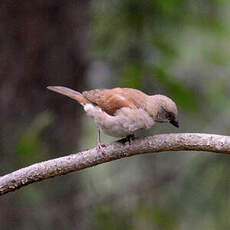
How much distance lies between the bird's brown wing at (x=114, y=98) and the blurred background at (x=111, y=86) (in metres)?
0.17

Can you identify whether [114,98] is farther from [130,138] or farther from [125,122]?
[130,138]

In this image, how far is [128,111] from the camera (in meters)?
4.70

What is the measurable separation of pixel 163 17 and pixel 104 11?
698 millimetres

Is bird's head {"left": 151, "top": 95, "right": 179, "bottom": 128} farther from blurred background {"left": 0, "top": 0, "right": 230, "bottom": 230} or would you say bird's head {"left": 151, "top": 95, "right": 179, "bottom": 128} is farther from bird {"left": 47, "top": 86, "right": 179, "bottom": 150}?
blurred background {"left": 0, "top": 0, "right": 230, "bottom": 230}

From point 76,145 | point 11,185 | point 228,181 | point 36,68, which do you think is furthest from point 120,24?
point 11,185

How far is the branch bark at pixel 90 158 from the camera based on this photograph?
3473 millimetres

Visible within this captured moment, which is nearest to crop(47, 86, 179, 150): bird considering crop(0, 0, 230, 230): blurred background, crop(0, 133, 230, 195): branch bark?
crop(0, 0, 230, 230): blurred background

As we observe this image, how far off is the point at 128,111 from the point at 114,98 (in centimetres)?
32

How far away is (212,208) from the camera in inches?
216

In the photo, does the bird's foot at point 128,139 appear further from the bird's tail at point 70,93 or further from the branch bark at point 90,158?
the bird's tail at point 70,93

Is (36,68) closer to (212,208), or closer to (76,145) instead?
(76,145)

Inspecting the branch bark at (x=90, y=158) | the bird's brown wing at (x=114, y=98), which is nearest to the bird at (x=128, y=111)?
the bird's brown wing at (x=114, y=98)

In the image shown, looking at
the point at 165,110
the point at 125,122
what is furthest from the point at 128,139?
the point at 165,110

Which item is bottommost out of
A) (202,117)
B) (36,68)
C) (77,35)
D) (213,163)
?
(213,163)
